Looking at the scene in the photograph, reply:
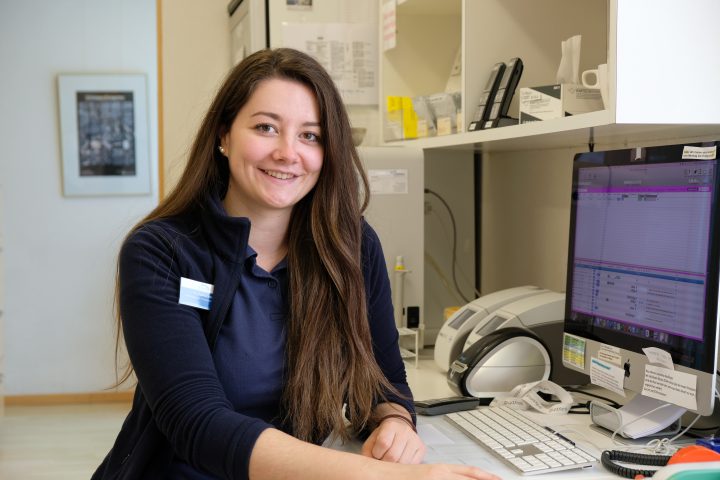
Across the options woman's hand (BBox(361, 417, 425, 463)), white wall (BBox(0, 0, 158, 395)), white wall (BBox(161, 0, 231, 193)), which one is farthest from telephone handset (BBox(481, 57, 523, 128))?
white wall (BBox(0, 0, 158, 395))

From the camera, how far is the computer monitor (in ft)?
4.24

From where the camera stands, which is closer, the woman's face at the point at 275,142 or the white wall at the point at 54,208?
the woman's face at the point at 275,142

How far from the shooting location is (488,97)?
207cm

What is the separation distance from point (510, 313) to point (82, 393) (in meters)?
3.41

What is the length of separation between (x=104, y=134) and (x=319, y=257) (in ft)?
11.2

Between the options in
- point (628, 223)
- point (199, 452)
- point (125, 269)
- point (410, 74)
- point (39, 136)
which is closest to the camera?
point (199, 452)

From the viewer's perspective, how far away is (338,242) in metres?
1.55

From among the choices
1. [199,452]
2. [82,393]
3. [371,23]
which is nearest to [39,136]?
[82,393]

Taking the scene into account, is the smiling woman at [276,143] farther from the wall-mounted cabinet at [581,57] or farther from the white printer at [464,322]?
the white printer at [464,322]

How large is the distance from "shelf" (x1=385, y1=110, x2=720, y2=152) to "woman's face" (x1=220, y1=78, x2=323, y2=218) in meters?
0.52

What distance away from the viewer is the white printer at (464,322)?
81.0 inches

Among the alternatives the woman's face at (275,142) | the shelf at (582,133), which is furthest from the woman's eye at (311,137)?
the shelf at (582,133)

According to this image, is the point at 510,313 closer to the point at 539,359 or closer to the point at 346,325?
the point at 539,359

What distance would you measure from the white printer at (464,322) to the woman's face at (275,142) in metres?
0.75
